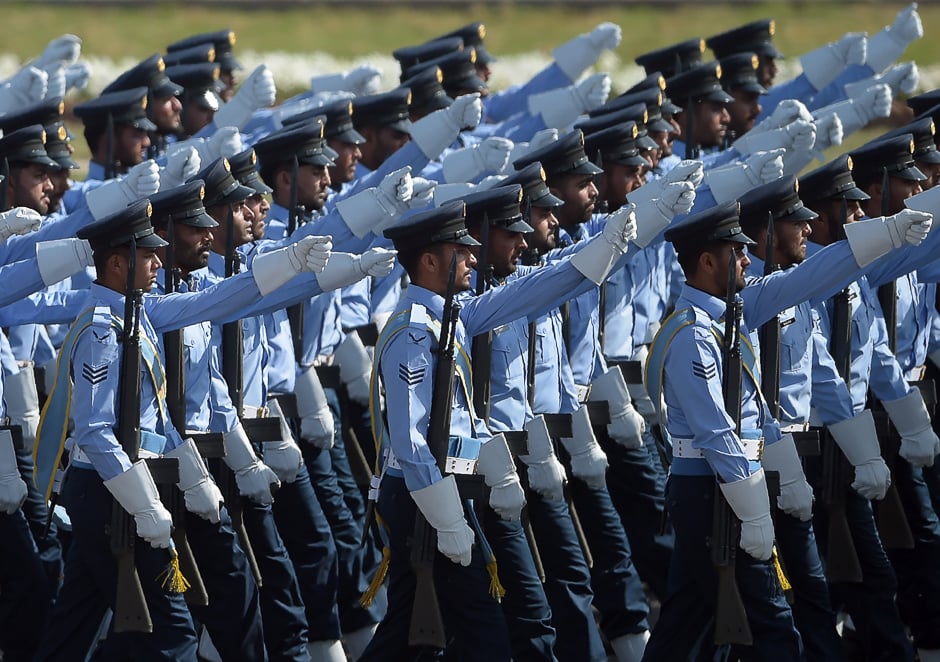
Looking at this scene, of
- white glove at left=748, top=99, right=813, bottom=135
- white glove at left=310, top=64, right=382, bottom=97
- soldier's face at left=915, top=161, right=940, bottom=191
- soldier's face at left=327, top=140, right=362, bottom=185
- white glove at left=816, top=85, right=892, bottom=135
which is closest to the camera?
soldier's face at left=915, top=161, right=940, bottom=191

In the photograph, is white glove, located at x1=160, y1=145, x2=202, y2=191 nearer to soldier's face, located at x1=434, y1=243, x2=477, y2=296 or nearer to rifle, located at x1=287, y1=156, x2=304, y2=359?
rifle, located at x1=287, y1=156, x2=304, y2=359

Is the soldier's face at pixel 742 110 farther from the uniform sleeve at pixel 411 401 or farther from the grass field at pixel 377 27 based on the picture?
the grass field at pixel 377 27

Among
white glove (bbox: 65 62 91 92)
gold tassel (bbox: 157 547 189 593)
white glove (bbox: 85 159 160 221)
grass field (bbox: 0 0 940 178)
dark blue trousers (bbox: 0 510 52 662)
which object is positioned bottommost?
grass field (bbox: 0 0 940 178)

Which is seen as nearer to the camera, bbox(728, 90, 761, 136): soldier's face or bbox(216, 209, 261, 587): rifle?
bbox(216, 209, 261, 587): rifle

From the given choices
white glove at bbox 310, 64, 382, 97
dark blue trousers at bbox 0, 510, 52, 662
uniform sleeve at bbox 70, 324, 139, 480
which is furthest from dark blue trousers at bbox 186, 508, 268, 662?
white glove at bbox 310, 64, 382, 97

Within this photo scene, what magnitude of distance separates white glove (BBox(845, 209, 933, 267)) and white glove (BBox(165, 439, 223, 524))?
2608mm

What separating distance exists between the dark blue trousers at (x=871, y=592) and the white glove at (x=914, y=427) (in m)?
0.54

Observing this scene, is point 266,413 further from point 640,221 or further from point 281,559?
point 640,221

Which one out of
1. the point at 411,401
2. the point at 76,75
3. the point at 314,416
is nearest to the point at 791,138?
the point at 314,416

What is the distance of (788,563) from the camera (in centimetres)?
889

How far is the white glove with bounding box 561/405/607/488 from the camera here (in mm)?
9648

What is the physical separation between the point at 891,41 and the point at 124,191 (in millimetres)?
5882

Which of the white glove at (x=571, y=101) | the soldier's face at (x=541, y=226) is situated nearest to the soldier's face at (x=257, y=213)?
the soldier's face at (x=541, y=226)

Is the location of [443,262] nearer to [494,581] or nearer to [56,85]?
[494,581]
